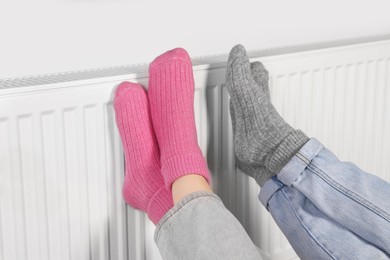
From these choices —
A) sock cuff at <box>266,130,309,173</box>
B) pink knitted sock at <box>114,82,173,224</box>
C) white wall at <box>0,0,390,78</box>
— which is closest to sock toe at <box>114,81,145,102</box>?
pink knitted sock at <box>114,82,173,224</box>

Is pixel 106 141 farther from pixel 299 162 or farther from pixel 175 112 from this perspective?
pixel 299 162

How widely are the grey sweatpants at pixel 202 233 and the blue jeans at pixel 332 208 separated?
0.33ft

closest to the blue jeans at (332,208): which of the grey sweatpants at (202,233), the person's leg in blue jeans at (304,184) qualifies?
the person's leg in blue jeans at (304,184)

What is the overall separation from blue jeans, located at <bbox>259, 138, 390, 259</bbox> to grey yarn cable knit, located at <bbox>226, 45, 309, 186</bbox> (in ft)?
0.15

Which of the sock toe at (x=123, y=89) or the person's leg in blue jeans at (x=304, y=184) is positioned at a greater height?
the sock toe at (x=123, y=89)

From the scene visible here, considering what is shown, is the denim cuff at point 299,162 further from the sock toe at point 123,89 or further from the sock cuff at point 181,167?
the sock toe at point 123,89

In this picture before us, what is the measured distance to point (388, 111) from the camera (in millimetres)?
1360

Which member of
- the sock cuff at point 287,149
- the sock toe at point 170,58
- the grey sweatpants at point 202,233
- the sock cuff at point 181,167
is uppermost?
the sock toe at point 170,58

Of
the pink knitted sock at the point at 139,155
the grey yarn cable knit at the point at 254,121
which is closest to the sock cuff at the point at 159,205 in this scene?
the pink knitted sock at the point at 139,155

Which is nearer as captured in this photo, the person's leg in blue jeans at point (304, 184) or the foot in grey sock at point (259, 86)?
the person's leg in blue jeans at point (304, 184)

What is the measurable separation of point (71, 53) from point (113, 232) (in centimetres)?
28

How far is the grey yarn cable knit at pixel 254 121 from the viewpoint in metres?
1.04

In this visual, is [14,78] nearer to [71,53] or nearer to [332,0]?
[71,53]

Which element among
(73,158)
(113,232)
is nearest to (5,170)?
(73,158)
